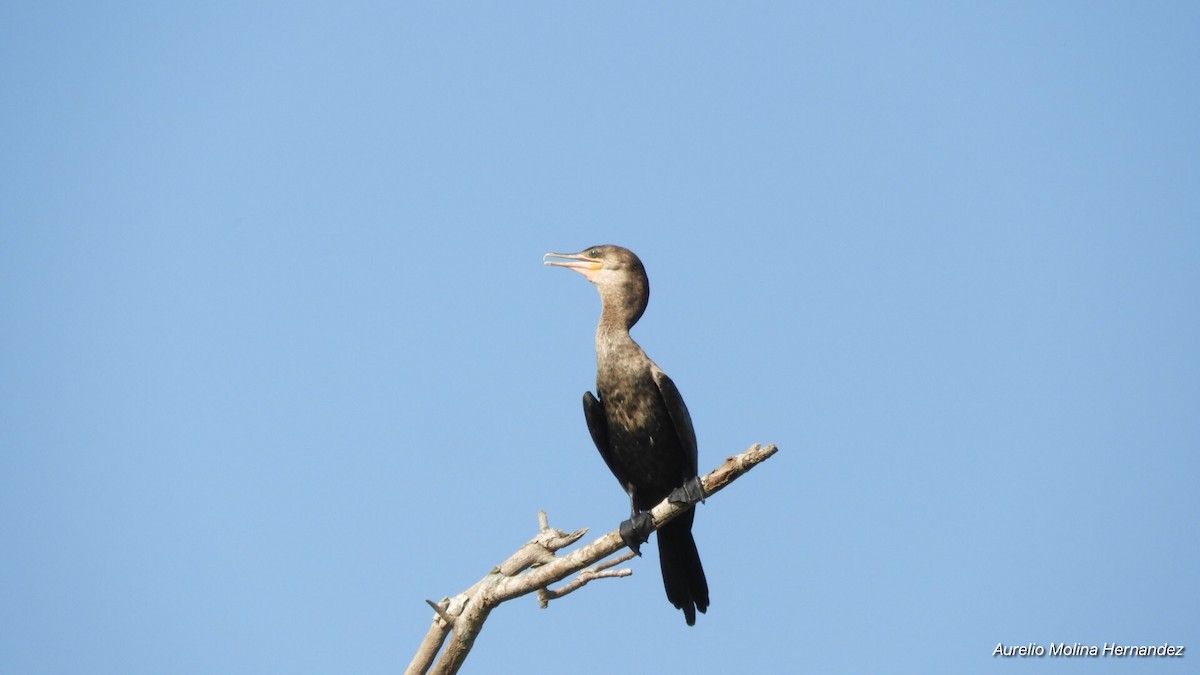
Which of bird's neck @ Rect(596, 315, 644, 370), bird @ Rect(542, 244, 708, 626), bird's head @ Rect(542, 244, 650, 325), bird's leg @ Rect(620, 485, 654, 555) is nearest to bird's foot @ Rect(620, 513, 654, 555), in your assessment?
bird's leg @ Rect(620, 485, 654, 555)

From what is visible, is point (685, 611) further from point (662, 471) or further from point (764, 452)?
point (764, 452)

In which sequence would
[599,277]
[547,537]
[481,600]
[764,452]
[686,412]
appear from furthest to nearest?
[599,277] → [686,412] → [547,537] → [481,600] → [764,452]

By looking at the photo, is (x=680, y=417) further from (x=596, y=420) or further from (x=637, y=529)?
(x=637, y=529)

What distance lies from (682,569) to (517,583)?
1753mm

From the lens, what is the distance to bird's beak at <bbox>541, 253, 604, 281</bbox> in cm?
765

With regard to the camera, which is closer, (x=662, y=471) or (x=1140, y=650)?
(x=662, y=471)

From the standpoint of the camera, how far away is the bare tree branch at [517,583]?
5582 mm

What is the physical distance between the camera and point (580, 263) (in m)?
7.74

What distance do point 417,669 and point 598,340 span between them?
2450 mm

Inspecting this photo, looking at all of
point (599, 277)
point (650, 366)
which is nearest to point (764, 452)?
point (650, 366)

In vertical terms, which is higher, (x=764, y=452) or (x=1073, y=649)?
(x=764, y=452)

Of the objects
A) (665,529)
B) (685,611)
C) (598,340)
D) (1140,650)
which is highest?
(598,340)

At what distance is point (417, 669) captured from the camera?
5.85 meters

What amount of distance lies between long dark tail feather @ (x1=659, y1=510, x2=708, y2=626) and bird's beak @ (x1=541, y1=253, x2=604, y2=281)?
1835 mm
